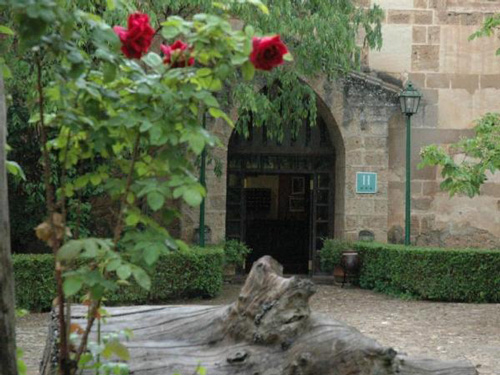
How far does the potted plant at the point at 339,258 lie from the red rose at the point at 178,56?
926 centimetres

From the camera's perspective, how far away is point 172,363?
319 cm

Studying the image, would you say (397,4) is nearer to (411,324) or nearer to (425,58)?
(425,58)

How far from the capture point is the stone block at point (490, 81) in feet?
41.0

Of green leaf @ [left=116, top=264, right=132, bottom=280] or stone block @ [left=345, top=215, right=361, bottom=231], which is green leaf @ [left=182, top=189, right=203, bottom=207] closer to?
green leaf @ [left=116, top=264, right=132, bottom=280]

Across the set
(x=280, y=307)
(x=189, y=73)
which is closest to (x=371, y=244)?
(x=280, y=307)

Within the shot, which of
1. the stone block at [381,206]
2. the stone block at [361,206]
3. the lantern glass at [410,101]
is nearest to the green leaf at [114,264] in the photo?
the lantern glass at [410,101]

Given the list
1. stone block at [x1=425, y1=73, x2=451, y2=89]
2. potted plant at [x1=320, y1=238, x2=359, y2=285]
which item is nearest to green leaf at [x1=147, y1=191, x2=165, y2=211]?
potted plant at [x1=320, y1=238, x2=359, y2=285]

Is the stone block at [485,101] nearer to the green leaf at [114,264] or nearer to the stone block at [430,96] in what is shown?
the stone block at [430,96]

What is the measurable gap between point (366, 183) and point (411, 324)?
4.30 metres

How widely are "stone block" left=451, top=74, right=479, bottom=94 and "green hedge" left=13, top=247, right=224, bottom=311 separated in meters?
5.12

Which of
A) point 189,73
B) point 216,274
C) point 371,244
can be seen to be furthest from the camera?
point 371,244

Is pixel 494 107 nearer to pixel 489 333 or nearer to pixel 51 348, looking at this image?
pixel 489 333

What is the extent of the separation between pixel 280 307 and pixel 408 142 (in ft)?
29.4

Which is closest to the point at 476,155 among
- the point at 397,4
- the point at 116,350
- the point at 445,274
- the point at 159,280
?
the point at 445,274
